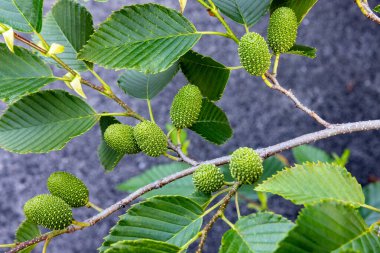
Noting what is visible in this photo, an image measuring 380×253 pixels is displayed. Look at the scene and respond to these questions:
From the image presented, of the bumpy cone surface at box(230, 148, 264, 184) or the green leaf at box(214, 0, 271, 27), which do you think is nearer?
the bumpy cone surface at box(230, 148, 264, 184)

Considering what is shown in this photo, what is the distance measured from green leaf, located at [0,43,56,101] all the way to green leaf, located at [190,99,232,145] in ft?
0.89

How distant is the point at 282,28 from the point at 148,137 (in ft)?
0.84

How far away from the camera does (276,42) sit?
764mm

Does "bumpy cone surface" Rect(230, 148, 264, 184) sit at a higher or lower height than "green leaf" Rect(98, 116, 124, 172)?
higher

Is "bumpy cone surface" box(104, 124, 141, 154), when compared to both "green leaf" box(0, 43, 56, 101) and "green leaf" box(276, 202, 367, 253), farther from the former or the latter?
"green leaf" box(276, 202, 367, 253)

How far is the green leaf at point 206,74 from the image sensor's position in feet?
2.87

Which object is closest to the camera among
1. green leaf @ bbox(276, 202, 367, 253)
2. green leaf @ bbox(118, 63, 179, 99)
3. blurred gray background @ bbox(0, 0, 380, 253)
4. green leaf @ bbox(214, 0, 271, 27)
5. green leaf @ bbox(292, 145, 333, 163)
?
green leaf @ bbox(276, 202, 367, 253)

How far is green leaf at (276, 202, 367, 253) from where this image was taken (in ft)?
1.59

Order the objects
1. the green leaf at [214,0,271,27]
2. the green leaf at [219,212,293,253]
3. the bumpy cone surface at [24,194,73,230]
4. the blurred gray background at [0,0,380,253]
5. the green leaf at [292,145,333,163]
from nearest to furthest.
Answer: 1. the green leaf at [219,212,293,253]
2. the bumpy cone surface at [24,194,73,230]
3. the green leaf at [214,0,271,27]
4. the green leaf at [292,145,333,163]
5. the blurred gray background at [0,0,380,253]

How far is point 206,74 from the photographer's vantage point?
89cm

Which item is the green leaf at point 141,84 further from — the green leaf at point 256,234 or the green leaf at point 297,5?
the green leaf at point 256,234

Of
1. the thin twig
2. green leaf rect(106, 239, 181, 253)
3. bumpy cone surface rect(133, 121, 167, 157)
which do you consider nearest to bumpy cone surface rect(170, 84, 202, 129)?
bumpy cone surface rect(133, 121, 167, 157)

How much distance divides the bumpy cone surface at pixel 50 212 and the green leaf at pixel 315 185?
0.29m

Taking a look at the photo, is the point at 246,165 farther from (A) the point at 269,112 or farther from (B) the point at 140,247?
(A) the point at 269,112
